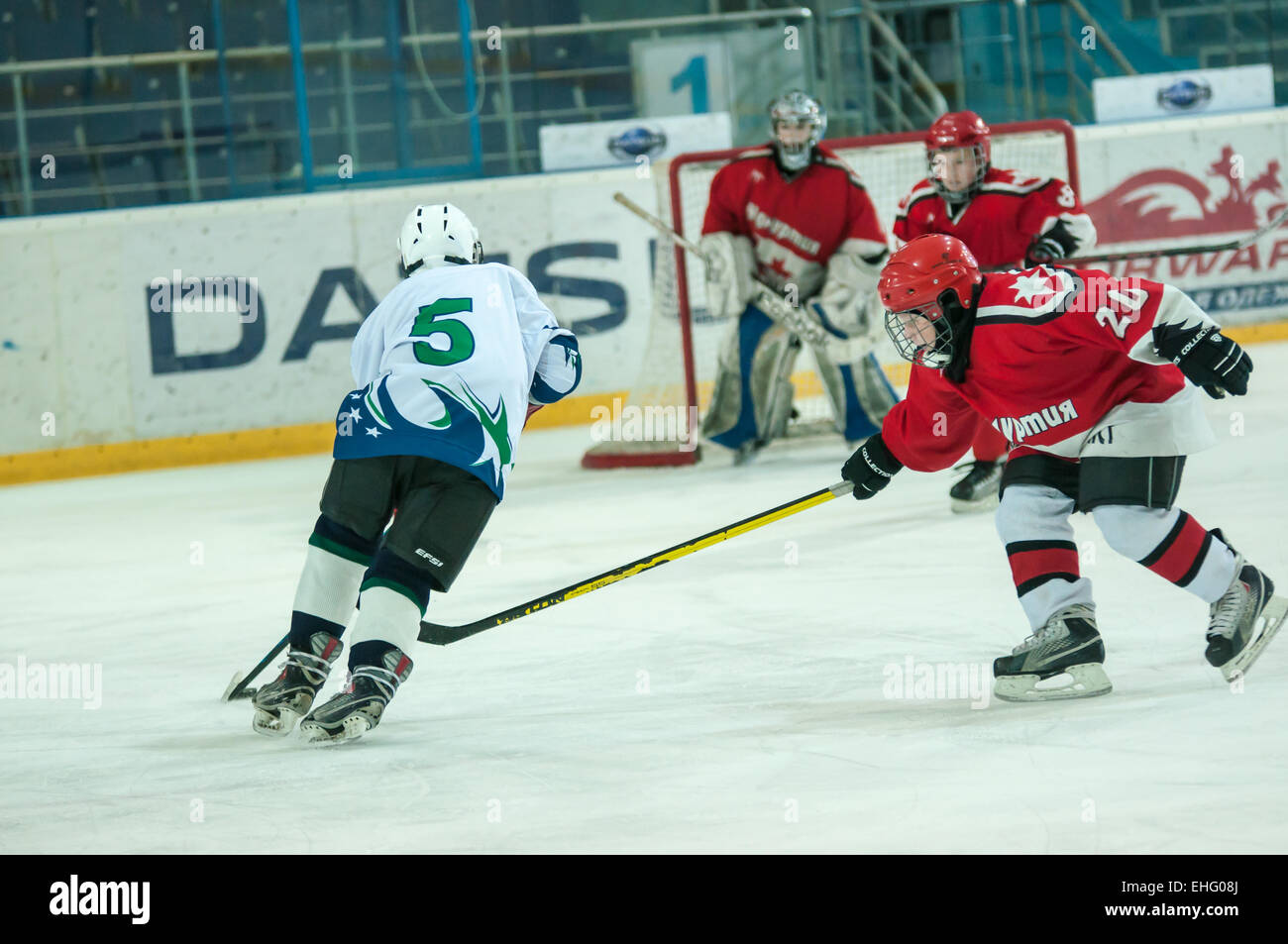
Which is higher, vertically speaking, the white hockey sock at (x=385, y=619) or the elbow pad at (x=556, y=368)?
the elbow pad at (x=556, y=368)

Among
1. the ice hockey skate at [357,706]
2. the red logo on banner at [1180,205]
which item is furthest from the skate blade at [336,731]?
the red logo on banner at [1180,205]

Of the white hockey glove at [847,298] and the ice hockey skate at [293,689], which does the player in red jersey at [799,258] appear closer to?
the white hockey glove at [847,298]

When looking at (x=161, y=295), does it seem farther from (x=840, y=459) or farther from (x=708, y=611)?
(x=708, y=611)

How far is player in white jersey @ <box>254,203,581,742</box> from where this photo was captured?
2.87 metres

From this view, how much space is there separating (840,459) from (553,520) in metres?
1.43

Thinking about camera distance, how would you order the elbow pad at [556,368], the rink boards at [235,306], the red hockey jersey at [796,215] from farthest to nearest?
the rink boards at [235,306] → the red hockey jersey at [796,215] → the elbow pad at [556,368]

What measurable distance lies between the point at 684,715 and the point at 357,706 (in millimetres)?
585

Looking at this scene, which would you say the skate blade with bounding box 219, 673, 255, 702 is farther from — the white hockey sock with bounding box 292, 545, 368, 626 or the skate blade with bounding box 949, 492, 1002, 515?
the skate blade with bounding box 949, 492, 1002, 515

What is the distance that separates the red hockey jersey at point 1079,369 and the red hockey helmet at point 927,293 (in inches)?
1.8

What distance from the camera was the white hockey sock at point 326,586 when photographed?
299cm

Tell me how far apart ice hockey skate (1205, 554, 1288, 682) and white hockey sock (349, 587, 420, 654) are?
1.38 metres

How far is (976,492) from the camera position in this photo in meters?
5.13


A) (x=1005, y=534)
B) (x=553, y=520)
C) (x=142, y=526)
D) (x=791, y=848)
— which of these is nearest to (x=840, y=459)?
(x=553, y=520)

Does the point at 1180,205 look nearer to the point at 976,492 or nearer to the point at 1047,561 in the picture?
the point at 976,492
